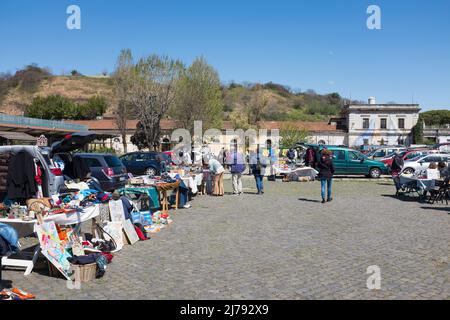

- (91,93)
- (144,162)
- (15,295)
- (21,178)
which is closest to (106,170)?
(21,178)

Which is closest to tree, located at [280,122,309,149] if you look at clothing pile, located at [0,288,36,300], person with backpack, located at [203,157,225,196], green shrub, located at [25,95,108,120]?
person with backpack, located at [203,157,225,196]

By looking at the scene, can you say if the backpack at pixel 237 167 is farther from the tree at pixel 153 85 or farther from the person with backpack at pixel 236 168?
the tree at pixel 153 85

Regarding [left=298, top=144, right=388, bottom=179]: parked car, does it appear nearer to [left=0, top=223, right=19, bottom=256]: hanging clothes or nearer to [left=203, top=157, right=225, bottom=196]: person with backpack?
[left=203, top=157, right=225, bottom=196]: person with backpack

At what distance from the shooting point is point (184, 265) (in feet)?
24.2

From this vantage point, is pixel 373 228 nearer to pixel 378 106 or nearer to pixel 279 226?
pixel 279 226

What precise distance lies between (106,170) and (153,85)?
97.6 ft

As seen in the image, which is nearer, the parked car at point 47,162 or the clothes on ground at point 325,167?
the parked car at point 47,162

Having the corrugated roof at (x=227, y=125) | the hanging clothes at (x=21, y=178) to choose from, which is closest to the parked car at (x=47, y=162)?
the hanging clothes at (x=21, y=178)

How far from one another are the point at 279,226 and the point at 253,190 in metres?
8.61

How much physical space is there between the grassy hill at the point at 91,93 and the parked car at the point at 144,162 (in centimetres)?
9827

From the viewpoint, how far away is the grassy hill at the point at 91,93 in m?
133

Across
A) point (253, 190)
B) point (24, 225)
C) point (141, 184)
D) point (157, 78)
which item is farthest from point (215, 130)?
point (24, 225)

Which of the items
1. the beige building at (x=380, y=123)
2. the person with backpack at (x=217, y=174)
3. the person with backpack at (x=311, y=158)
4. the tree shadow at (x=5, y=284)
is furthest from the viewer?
the beige building at (x=380, y=123)

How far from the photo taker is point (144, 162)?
26875 mm
